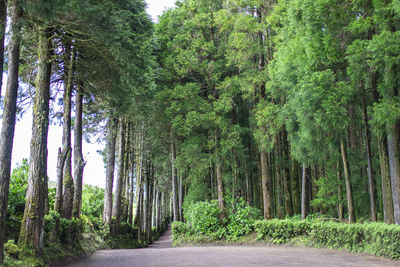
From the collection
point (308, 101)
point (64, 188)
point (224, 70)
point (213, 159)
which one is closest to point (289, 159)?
point (213, 159)

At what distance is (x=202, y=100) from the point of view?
64.4 feet

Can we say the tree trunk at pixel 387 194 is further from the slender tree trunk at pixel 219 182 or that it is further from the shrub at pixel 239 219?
the slender tree trunk at pixel 219 182

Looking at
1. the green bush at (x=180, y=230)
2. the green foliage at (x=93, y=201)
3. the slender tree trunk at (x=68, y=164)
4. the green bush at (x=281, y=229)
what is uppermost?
the slender tree trunk at (x=68, y=164)

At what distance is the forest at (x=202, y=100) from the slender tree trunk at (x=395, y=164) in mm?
40

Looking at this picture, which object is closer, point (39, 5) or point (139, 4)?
point (39, 5)

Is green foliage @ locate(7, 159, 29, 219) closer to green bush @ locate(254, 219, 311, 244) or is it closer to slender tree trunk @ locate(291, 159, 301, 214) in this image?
green bush @ locate(254, 219, 311, 244)

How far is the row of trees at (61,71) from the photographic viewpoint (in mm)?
7043

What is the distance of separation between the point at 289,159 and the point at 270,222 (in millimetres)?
5130

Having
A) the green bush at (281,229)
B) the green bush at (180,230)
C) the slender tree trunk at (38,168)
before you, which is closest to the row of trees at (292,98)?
the green bush at (281,229)

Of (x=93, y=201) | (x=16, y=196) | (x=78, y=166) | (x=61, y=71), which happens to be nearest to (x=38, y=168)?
(x=16, y=196)

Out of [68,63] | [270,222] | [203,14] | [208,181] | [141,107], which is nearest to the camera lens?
[68,63]

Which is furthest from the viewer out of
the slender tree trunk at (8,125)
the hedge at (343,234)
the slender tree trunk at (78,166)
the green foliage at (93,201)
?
the green foliage at (93,201)

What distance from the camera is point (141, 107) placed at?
18.0 metres

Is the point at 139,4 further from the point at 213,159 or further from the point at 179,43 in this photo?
the point at 213,159
